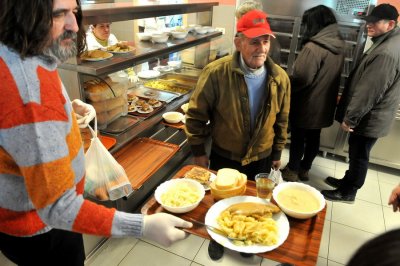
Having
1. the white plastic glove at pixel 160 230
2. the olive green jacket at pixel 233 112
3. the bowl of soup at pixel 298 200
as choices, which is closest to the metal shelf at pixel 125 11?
the olive green jacket at pixel 233 112

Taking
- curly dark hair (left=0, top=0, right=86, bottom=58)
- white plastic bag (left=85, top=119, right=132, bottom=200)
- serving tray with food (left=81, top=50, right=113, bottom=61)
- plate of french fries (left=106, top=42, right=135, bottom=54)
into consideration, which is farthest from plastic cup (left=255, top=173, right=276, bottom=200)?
plate of french fries (left=106, top=42, right=135, bottom=54)

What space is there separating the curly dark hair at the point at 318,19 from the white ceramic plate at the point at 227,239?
7.13ft

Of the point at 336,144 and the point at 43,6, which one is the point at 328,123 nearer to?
the point at 336,144

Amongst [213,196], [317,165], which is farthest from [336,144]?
[213,196]

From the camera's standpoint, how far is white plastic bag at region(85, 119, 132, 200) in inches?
67.4

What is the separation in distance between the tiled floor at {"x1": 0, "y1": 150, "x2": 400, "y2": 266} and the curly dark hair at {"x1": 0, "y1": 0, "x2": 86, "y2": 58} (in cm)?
150

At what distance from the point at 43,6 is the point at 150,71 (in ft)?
9.01

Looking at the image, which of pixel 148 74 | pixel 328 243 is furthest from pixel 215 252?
pixel 148 74

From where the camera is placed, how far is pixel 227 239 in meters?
1.21

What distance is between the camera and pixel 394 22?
2592 mm

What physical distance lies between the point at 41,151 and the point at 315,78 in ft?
9.20

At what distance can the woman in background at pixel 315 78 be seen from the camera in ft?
9.22

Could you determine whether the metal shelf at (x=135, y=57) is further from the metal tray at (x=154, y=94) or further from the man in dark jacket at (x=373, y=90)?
the man in dark jacket at (x=373, y=90)

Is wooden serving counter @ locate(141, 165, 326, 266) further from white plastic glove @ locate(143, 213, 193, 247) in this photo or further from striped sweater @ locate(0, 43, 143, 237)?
striped sweater @ locate(0, 43, 143, 237)
